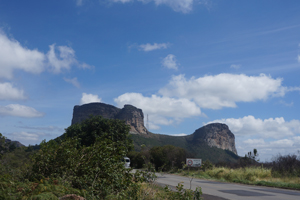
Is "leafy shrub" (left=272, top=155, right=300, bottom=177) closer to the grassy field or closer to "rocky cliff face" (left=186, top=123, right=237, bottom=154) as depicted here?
the grassy field

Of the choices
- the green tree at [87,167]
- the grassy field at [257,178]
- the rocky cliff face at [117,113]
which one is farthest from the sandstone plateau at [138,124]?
the green tree at [87,167]

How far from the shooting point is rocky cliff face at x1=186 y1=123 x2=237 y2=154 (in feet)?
449

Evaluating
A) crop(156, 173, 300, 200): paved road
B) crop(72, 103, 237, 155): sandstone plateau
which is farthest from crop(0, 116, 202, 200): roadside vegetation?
crop(72, 103, 237, 155): sandstone plateau

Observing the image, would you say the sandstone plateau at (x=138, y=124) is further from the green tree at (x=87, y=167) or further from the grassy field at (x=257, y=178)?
the green tree at (x=87, y=167)

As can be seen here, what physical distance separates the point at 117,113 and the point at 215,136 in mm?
59782

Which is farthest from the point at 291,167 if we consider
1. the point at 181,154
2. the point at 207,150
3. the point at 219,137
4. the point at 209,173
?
the point at 219,137

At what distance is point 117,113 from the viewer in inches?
6156

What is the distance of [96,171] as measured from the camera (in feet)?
21.2

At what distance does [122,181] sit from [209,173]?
71.4 ft

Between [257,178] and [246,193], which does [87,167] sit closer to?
[246,193]

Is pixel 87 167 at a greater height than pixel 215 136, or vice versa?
pixel 215 136

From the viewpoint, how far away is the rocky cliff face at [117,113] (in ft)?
487

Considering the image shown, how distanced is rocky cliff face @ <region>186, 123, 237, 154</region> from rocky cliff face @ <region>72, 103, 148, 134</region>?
29.8 m

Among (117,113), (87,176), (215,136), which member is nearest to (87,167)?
(87,176)
